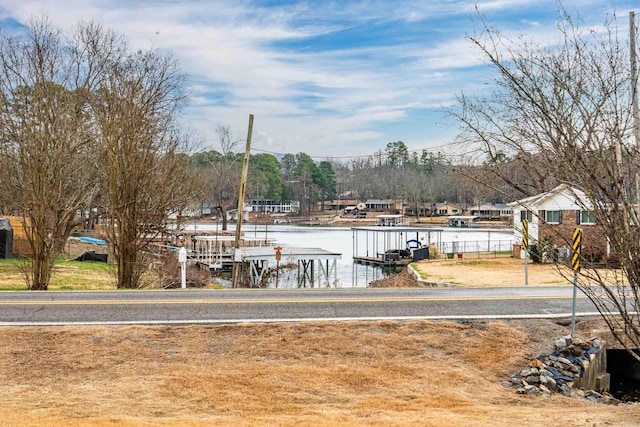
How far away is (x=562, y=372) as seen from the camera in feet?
30.6

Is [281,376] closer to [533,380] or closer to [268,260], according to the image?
[533,380]

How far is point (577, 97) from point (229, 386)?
5.18 meters

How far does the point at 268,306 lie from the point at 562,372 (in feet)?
18.3

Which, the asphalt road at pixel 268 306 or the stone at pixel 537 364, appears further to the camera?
the asphalt road at pixel 268 306

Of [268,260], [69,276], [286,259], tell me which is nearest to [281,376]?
[69,276]

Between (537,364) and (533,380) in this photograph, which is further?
(537,364)

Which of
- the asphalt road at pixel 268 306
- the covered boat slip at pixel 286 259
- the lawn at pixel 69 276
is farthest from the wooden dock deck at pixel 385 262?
the asphalt road at pixel 268 306

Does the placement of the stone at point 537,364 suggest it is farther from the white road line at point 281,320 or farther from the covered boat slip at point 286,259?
the covered boat slip at point 286,259

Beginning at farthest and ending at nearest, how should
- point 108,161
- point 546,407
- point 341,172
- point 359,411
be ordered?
point 341,172
point 108,161
point 546,407
point 359,411

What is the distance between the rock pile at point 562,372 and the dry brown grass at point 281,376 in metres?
0.27

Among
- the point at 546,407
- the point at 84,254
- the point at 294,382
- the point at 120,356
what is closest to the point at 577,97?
the point at 546,407

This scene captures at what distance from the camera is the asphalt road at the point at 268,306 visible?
1141 centimetres

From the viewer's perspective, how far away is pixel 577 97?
602 cm

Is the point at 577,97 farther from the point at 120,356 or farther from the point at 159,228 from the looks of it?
the point at 159,228
